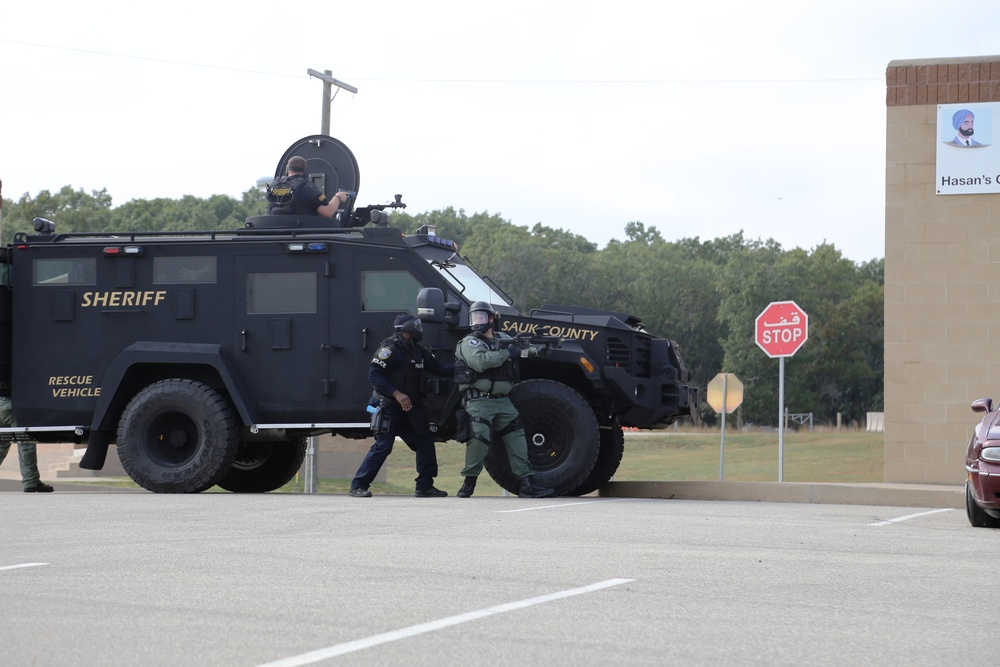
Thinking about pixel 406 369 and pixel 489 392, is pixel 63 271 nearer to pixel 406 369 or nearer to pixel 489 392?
pixel 406 369

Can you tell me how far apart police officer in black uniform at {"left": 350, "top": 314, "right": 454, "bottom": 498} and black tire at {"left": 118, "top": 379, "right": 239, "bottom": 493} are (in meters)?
1.41

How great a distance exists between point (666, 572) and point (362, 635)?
2.50m

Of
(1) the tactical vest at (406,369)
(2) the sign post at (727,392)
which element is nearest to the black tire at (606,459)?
(1) the tactical vest at (406,369)

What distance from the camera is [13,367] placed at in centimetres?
1571

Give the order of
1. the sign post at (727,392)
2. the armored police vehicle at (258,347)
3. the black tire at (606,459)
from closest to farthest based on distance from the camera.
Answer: the armored police vehicle at (258,347) < the black tire at (606,459) < the sign post at (727,392)

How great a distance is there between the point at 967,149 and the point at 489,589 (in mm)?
13147

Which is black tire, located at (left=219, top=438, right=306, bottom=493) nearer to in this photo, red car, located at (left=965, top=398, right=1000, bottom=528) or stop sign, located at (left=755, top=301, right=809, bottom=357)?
red car, located at (left=965, top=398, right=1000, bottom=528)

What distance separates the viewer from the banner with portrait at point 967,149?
18375mm

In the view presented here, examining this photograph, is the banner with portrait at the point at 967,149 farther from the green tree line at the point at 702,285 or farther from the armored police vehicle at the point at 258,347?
the green tree line at the point at 702,285

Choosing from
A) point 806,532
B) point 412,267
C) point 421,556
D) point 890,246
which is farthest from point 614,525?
point 890,246

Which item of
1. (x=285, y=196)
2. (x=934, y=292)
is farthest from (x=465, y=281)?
(x=934, y=292)

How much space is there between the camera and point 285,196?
1622cm

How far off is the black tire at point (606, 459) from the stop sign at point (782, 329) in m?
8.15

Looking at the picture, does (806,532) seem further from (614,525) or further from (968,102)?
(968,102)
